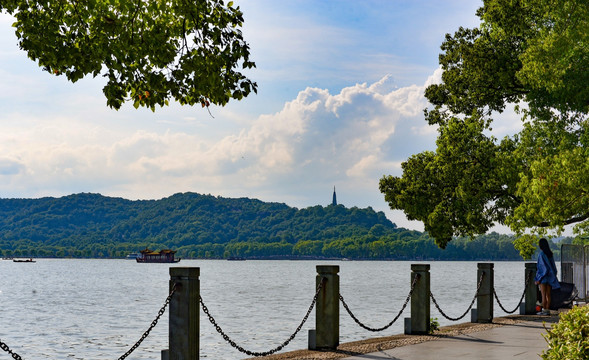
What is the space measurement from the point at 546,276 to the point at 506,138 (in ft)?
31.7

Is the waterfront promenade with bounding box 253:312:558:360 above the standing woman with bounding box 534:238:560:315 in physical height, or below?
below

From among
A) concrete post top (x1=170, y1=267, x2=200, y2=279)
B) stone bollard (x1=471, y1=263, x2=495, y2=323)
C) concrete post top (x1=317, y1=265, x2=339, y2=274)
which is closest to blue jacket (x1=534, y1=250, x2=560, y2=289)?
stone bollard (x1=471, y1=263, x2=495, y2=323)

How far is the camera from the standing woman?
19.3 m

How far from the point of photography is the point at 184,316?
10328 millimetres

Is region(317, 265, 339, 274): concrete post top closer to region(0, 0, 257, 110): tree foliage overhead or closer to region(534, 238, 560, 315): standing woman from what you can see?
region(0, 0, 257, 110): tree foliage overhead

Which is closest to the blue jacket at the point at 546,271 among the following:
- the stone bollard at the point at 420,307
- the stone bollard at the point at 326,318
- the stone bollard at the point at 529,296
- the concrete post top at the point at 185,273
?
the stone bollard at the point at 529,296

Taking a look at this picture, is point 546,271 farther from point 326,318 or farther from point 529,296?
point 326,318

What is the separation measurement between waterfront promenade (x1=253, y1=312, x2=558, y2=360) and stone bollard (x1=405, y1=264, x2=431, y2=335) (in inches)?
11.7

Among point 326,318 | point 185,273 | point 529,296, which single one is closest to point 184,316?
point 185,273

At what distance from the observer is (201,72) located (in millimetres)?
12781

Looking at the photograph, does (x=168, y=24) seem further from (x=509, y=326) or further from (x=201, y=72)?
(x=509, y=326)

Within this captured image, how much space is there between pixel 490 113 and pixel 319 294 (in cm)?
1794

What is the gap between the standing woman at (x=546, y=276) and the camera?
63.4ft

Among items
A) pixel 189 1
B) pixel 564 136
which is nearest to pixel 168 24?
pixel 189 1
